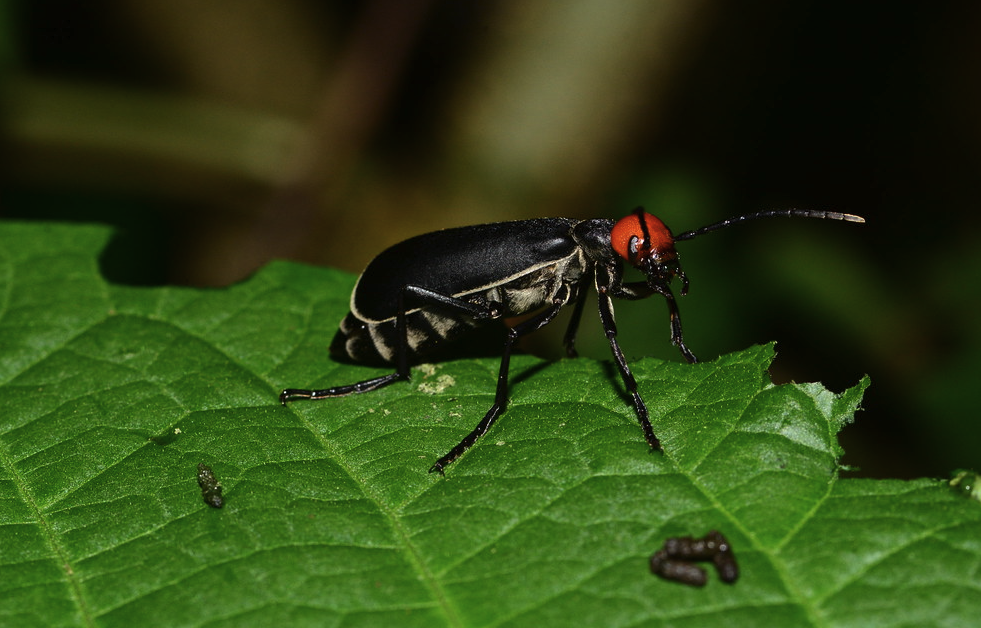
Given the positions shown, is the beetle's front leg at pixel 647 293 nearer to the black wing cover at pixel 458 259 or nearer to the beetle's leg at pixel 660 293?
the beetle's leg at pixel 660 293

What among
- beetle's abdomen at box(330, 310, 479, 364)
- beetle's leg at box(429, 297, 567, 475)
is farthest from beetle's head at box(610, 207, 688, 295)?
beetle's abdomen at box(330, 310, 479, 364)

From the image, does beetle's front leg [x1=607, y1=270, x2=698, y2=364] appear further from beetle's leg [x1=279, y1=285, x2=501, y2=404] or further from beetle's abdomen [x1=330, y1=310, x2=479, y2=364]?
beetle's abdomen [x1=330, y1=310, x2=479, y2=364]

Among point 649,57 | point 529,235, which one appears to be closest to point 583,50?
point 649,57

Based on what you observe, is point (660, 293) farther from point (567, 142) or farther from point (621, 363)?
point (567, 142)

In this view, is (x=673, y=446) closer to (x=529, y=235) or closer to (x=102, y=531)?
(x=529, y=235)

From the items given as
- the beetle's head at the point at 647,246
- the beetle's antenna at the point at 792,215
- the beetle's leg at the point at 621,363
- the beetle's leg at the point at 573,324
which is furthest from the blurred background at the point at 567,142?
the beetle's antenna at the point at 792,215

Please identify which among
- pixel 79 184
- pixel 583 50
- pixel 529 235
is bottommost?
pixel 79 184

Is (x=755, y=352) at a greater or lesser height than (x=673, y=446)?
greater
